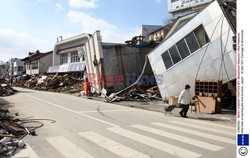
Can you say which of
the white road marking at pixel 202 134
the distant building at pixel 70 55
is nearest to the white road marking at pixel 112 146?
the white road marking at pixel 202 134

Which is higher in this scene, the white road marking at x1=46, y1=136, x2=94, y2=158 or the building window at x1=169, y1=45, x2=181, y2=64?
the building window at x1=169, y1=45, x2=181, y2=64

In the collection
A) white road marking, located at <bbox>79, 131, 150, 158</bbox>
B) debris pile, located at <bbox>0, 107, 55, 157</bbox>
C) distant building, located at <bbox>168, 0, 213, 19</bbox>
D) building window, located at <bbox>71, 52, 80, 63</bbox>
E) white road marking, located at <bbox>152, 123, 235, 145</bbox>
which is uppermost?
distant building, located at <bbox>168, 0, 213, 19</bbox>

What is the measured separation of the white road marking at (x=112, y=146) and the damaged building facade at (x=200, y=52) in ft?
31.1

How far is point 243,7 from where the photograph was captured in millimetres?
2508

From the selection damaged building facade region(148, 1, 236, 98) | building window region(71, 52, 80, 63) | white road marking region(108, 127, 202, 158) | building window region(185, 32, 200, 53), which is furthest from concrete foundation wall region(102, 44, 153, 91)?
building window region(71, 52, 80, 63)

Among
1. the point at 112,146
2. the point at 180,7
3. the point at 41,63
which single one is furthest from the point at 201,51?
the point at 180,7

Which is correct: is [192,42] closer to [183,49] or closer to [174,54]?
[183,49]

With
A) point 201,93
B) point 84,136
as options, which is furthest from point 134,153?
point 201,93

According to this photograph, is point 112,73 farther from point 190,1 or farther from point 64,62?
point 190,1

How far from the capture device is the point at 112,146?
233 inches

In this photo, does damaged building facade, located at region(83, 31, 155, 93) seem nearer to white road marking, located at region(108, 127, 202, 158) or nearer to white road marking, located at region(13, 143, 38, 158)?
white road marking, located at region(108, 127, 202, 158)

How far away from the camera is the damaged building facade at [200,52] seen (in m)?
12.8

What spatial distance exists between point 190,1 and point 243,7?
220 ft

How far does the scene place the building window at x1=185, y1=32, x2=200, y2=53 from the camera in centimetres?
1489
